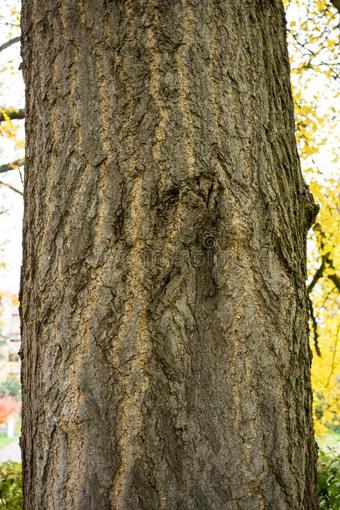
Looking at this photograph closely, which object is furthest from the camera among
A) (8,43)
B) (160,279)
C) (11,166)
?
(8,43)

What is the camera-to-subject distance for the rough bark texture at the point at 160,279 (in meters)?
1.21

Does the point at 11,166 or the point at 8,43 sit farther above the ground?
the point at 8,43

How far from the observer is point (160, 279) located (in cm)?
124

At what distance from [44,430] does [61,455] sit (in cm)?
8

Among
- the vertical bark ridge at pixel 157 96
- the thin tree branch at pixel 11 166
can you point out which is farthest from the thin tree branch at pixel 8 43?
the vertical bark ridge at pixel 157 96

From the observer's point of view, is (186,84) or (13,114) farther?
(13,114)

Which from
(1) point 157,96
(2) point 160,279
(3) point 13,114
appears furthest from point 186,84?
(3) point 13,114

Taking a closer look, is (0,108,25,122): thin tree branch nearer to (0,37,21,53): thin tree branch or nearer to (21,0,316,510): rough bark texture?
(0,37,21,53): thin tree branch

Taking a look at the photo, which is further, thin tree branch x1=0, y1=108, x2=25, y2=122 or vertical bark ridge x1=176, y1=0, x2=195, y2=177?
thin tree branch x1=0, y1=108, x2=25, y2=122

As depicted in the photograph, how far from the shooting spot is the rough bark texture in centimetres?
121

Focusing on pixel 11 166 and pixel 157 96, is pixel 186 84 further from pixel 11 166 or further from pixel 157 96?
pixel 11 166

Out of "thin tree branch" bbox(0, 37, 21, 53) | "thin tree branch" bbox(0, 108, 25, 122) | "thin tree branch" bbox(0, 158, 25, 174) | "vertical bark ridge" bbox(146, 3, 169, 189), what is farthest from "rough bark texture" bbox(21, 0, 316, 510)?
"thin tree branch" bbox(0, 37, 21, 53)

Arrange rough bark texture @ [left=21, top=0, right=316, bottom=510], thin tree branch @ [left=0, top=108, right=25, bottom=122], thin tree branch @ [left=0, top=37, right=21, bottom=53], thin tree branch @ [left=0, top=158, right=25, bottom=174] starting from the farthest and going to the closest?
thin tree branch @ [left=0, top=37, right=21, bottom=53] → thin tree branch @ [left=0, top=108, right=25, bottom=122] → thin tree branch @ [left=0, top=158, right=25, bottom=174] → rough bark texture @ [left=21, top=0, right=316, bottom=510]

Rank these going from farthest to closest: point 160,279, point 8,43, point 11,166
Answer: point 8,43 < point 11,166 < point 160,279
